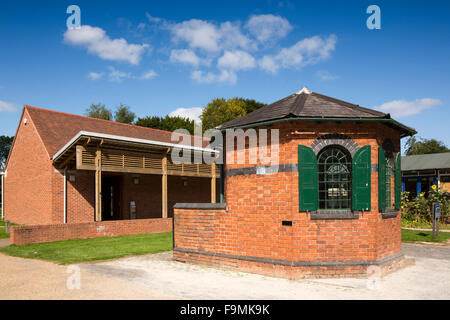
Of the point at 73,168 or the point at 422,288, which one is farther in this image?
the point at 73,168

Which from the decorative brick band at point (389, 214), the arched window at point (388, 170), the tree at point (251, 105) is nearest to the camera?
the decorative brick band at point (389, 214)

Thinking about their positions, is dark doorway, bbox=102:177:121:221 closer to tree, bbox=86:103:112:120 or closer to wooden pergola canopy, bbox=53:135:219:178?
wooden pergola canopy, bbox=53:135:219:178

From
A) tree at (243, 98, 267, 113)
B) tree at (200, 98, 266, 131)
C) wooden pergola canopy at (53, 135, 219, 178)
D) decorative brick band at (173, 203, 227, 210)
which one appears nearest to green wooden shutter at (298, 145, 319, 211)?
decorative brick band at (173, 203, 227, 210)

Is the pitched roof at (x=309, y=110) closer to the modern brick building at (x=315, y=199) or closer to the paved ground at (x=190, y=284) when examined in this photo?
the modern brick building at (x=315, y=199)

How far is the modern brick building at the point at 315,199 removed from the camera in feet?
26.3

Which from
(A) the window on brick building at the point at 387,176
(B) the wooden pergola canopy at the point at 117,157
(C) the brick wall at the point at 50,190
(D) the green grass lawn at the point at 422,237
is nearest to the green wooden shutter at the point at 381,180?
(A) the window on brick building at the point at 387,176

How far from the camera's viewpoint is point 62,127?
20547 mm

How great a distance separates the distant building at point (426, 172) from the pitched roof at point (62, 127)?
728 inches

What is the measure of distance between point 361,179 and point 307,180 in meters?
1.25

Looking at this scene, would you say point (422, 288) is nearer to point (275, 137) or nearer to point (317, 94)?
point (275, 137)

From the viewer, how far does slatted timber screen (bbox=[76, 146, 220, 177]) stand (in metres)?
16.2

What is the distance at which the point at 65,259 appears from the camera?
1035 centimetres
